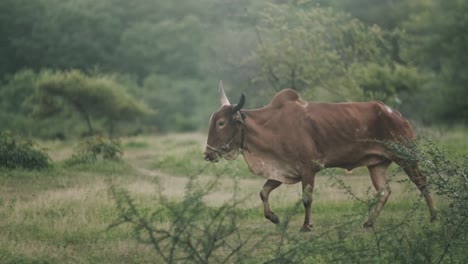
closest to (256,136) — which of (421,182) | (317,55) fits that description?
(421,182)

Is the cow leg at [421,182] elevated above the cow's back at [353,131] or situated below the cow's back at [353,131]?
below

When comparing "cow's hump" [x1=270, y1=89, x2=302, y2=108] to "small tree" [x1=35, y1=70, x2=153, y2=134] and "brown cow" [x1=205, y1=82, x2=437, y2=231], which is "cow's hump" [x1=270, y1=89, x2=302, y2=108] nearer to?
"brown cow" [x1=205, y1=82, x2=437, y2=231]

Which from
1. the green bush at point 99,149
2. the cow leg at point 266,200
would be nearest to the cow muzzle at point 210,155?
the cow leg at point 266,200

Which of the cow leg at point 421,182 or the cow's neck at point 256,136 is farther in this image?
the cow's neck at point 256,136

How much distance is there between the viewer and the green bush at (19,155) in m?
15.7

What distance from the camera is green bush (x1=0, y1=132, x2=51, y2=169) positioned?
15.7 metres

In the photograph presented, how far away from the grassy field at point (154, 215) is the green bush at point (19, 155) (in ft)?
1.08

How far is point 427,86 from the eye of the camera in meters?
35.8

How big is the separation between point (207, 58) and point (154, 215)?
35298 millimetres

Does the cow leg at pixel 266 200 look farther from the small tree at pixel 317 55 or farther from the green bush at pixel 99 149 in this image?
the small tree at pixel 317 55

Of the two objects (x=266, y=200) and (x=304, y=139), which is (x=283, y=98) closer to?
(x=304, y=139)

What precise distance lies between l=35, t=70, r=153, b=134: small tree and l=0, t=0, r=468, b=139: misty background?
60 millimetres

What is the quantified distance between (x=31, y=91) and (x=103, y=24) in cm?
1227

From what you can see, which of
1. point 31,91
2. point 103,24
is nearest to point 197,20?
point 103,24
